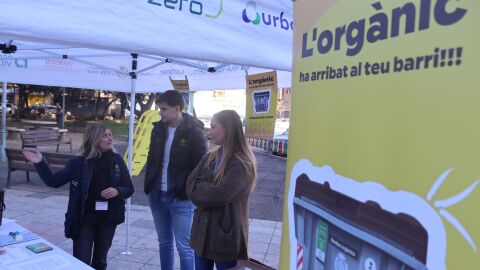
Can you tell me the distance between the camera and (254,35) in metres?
2.08

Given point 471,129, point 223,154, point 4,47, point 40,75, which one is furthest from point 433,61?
point 40,75

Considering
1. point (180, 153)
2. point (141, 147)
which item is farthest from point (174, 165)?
point (141, 147)

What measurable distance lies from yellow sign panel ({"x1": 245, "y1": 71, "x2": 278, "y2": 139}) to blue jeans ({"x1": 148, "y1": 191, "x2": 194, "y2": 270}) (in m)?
0.86

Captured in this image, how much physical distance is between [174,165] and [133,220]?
3295 mm

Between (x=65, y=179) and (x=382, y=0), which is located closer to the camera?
(x=382, y=0)

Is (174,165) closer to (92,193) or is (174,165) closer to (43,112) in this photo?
(92,193)

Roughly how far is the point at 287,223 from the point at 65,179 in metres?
2.35

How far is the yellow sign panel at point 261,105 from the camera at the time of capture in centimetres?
321

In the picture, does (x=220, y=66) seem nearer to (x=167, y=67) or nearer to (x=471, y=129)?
(x=167, y=67)

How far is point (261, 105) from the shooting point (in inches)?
130

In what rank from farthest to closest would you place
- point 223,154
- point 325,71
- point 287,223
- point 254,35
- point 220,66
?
point 220,66
point 223,154
point 254,35
point 287,223
point 325,71

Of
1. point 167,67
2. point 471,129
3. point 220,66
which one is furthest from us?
point 167,67

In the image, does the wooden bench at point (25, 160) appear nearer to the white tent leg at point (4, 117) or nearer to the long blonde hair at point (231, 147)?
the white tent leg at point (4, 117)

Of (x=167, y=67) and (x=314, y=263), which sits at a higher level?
(x=167, y=67)
